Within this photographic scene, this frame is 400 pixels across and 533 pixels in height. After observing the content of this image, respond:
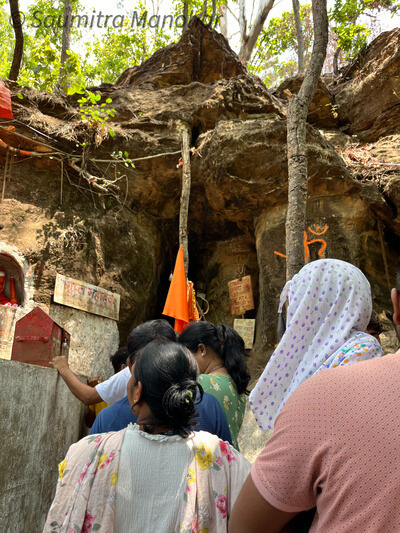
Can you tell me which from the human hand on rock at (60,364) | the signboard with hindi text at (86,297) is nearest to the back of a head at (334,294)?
the human hand on rock at (60,364)

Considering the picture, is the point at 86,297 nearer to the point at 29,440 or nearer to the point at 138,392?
the point at 29,440

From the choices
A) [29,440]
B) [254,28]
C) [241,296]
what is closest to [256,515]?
[29,440]

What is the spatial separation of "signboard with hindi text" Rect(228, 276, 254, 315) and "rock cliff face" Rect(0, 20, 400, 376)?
0.27m

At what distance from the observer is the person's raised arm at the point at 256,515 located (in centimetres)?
106

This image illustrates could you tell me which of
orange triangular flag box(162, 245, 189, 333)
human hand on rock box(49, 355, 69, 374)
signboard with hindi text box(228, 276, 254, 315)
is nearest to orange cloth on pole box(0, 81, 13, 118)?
→ orange triangular flag box(162, 245, 189, 333)

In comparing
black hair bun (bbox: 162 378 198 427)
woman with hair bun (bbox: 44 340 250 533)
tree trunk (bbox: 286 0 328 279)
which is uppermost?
tree trunk (bbox: 286 0 328 279)

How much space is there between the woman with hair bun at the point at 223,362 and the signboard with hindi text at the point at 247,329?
5.77 m

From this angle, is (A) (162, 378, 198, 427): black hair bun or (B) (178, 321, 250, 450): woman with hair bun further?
(B) (178, 321, 250, 450): woman with hair bun

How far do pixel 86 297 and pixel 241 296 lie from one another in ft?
9.88

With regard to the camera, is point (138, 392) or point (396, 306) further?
point (138, 392)

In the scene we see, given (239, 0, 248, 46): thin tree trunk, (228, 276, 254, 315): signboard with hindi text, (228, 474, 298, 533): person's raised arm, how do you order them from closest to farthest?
(228, 474, 298, 533): person's raised arm → (228, 276, 254, 315): signboard with hindi text → (239, 0, 248, 46): thin tree trunk

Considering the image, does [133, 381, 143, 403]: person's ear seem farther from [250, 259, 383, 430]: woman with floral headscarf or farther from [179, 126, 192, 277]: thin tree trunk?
[179, 126, 192, 277]: thin tree trunk

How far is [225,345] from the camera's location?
2.57 m

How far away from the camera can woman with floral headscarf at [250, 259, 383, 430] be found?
5.05 feet
